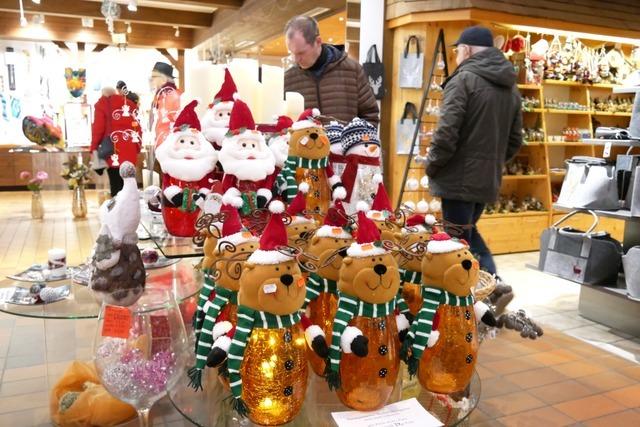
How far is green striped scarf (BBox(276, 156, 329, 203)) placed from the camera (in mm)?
1397

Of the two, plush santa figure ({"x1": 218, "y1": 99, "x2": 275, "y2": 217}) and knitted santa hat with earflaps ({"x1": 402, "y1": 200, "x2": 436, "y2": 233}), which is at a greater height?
plush santa figure ({"x1": 218, "y1": 99, "x2": 275, "y2": 217})

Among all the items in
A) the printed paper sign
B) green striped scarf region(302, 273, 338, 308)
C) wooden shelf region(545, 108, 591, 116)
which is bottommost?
the printed paper sign

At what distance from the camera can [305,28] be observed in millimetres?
A: 2400

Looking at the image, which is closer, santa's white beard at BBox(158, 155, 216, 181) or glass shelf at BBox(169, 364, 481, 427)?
glass shelf at BBox(169, 364, 481, 427)

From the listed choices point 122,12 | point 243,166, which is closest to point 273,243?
point 243,166

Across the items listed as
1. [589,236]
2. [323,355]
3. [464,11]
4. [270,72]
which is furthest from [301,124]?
[464,11]

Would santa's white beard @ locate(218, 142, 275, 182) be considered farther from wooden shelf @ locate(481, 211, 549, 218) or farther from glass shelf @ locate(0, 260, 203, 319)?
wooden shelf @ locate(481, 211, 549, 218)

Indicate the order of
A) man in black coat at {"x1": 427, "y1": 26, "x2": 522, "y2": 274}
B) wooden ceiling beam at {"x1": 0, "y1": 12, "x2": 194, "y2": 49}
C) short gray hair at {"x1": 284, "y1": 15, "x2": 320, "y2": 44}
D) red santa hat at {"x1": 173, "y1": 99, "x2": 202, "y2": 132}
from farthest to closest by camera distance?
wooden ceiling beam at {"x1": 0, "y1": 12, "x2": 194, "y2": 49} → man in black coat at {"x1": 427, "y1": 26, "x2": 522, "y2": 274} → short gray hair at {"x1": 284, "y1": 15, "x2": 320, "y2": 44} → red santa hat at {"x1": 173, "y1": 99, "x2": 202, "y2": 132}

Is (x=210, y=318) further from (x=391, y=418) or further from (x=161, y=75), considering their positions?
(x=161, y=75)

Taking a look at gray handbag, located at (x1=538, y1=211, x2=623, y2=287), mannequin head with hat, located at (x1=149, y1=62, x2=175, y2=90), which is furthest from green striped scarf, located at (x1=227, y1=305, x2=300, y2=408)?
gray handbag, located at (x1=538, y1=211, x2=623, y2=287)

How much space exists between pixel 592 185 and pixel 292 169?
2537 millimetres

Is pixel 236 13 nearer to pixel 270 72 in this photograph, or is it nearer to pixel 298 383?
pixel 270 72

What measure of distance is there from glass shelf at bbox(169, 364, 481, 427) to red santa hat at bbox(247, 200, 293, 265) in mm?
298

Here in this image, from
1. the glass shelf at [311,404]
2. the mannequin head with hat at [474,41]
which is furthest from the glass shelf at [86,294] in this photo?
the mannequin head with hat at [474,41]
